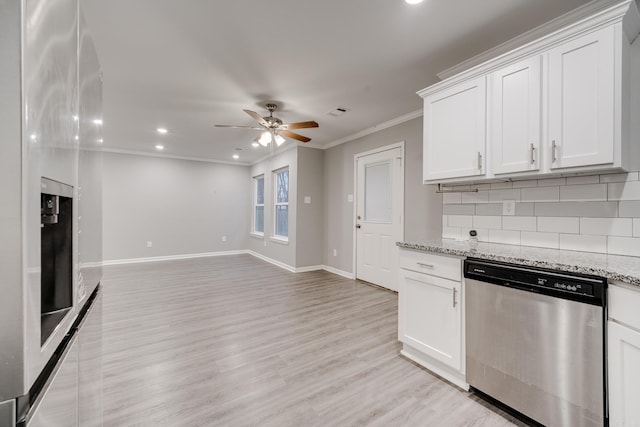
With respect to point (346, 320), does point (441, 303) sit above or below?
above

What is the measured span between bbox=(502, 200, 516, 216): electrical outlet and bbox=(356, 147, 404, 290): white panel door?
1595 millimetres

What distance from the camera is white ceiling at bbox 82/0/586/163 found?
1803mm

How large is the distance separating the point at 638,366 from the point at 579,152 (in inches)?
44.2

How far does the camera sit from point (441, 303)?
195 centimetres

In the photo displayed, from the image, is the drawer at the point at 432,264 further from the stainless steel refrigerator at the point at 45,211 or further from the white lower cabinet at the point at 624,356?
the stainless steel refrigerator at the point at 45,211

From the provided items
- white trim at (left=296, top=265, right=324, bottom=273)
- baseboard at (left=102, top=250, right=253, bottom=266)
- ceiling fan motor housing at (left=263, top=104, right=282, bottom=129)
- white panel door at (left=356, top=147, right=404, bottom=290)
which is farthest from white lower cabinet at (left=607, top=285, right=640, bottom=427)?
baseboard at (left=102, top=250, right=253, bottom=266)

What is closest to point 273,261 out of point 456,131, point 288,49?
point 288,49

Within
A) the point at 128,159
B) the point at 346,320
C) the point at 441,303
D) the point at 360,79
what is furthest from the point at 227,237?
the point at 441,303

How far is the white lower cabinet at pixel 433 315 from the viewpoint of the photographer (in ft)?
6.10

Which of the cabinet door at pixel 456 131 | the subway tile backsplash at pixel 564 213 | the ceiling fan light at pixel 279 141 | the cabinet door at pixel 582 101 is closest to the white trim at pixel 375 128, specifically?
the ceiling fan light at pixel 279 141

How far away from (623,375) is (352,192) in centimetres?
376

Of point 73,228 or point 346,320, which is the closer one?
point 73,228

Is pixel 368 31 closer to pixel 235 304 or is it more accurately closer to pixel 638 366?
pixel 638 366

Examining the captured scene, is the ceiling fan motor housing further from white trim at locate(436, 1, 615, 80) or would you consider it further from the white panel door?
white trim at locate(436, 1, 615, 80)
